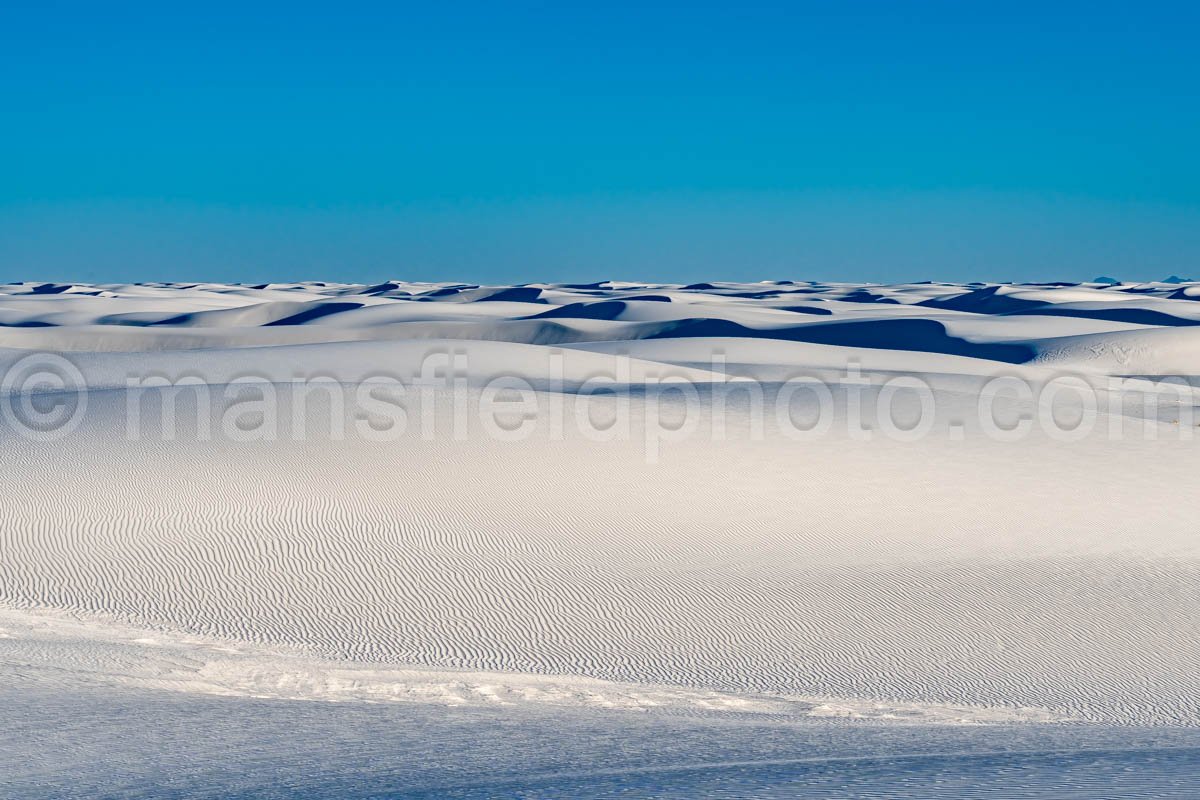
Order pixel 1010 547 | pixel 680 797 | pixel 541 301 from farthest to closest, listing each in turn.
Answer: pixel 541 301 → pixel 1010 547 → pixel 680 797

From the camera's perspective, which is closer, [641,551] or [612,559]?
[612,559]

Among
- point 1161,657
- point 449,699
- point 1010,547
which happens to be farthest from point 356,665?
point 1010,547

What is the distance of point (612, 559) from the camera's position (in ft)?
28.2

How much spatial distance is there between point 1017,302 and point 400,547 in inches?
1753

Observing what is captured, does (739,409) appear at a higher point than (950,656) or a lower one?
higher

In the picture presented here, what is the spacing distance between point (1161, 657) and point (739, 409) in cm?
621

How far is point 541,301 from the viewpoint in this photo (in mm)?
61406

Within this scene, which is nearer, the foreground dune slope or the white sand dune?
the white sand dune

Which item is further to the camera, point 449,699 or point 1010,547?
point 1010,547

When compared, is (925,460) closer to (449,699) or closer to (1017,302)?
(449,699)

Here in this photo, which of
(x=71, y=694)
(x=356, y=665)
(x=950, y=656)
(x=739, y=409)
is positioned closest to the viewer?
(x=71, y=694)

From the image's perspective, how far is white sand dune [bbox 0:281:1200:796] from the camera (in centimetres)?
642

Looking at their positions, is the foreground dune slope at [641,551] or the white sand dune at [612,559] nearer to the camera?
the white sand dune at [612,559]

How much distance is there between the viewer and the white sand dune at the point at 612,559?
21.1ft
